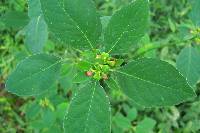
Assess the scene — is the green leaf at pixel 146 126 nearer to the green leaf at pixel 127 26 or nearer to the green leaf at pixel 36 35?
the green leaf at pixel 36 35

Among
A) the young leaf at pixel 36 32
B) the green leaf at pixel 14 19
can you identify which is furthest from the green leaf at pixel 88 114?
the green leaf at pixel 14 19

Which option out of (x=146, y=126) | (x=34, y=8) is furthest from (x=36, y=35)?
(x=146, y=126)

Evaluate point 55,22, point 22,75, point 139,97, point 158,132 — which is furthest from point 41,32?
point 158,132

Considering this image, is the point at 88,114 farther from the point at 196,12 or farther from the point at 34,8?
the point at 196,12

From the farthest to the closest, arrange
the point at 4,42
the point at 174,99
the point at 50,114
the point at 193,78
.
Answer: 1. the point at 4,42
2. the point at 50,114
3. the point at 193,78
4. the point at 174,99

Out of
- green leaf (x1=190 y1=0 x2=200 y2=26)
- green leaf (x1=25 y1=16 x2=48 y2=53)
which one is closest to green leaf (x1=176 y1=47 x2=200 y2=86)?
green leaf (x1=190 y1=0 x2=200 y2=26)

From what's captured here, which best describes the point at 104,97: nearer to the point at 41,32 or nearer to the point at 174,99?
the point at 174,99

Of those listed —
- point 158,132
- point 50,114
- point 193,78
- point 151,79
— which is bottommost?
point 158,132
